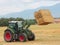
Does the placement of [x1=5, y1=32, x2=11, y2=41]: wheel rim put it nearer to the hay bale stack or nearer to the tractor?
the tractor

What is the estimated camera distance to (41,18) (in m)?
22.8

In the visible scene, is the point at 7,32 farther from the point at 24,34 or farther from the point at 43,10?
the point at 43,10

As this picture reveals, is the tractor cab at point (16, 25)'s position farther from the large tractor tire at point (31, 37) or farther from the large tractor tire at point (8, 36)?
the large tractor tire at point (31, 37)

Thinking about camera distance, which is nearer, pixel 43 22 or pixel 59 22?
pixel 43 22

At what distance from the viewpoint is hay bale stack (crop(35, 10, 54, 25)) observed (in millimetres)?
22469

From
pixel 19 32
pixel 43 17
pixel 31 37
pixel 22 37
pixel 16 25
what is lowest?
pixel 31 37

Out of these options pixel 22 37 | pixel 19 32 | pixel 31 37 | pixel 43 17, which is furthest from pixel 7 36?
pixel 43 17

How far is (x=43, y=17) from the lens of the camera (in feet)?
74.1

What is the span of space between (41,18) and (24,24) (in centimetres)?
192

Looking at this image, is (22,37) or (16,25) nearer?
(22,37)

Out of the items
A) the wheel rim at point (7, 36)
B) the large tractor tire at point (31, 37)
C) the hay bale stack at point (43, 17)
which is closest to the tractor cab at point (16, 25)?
Answer: the wheel rim at point (7, 36)

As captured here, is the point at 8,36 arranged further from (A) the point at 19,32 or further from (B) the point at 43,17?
(B) the point at 43,17

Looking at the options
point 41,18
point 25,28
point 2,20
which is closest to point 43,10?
point 41,18

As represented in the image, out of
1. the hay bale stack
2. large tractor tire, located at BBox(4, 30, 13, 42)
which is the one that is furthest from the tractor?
the hay bale stack
